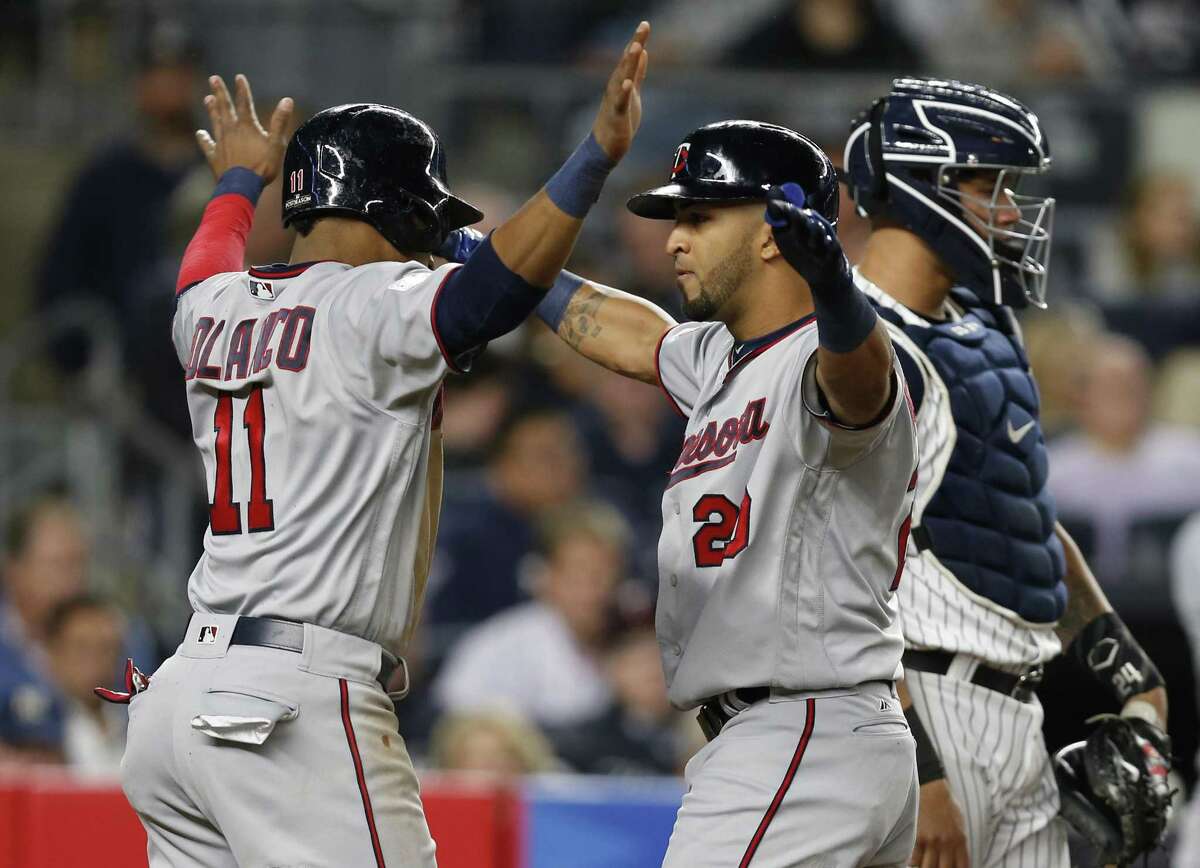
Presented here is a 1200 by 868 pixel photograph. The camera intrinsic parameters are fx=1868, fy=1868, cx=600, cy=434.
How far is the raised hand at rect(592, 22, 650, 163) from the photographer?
122 inches

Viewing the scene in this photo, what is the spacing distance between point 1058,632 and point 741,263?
1328 mm

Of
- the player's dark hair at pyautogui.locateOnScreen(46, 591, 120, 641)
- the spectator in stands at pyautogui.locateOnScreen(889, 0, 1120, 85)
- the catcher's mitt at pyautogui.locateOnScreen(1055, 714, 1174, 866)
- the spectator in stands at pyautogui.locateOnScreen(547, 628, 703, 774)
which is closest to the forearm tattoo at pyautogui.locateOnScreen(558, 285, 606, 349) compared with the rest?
the catcher's mitt at pyautogui.locateOnScreen(1055, 714, 1174, 866)

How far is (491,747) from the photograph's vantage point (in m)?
6.66

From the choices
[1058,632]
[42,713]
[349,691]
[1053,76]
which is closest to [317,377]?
[349,691]

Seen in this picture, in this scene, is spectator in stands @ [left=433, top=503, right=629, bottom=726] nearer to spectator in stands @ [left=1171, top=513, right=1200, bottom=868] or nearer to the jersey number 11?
spectator in stands @ [left=1171, top=513, right=1200, bottom=868]

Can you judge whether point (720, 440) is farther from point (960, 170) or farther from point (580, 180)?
point (960, 170)

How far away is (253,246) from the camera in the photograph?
7.71 m

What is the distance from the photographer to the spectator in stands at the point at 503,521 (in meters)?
7.68

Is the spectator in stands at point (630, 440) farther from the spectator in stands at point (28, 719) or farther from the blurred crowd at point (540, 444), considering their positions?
the spectator in stands at point (28, 719)

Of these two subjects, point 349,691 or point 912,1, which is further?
point 912,1

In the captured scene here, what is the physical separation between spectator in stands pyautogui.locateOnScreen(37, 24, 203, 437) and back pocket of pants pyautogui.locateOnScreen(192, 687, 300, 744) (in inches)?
213

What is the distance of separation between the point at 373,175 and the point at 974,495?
4.51 ft

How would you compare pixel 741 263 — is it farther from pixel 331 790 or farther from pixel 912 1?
pixel 912 1

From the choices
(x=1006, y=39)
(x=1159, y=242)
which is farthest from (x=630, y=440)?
(x=1006, y=39)
